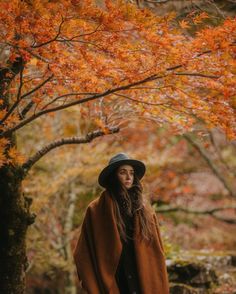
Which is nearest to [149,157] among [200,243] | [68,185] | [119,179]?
[68,185]

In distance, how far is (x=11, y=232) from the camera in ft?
17.3

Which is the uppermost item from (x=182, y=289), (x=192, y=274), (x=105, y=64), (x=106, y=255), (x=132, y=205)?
(x=105, y=64)

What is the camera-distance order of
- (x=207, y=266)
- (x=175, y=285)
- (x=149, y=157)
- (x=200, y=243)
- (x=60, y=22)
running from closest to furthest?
(x=60, y=22) → (x=175, y=285) → (x=207, y=266) → (x=149, y=157) → (x=200, y=243)

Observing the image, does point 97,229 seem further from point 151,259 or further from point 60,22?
point 60,22

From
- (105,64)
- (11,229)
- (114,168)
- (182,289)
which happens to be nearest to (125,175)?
(114,168)

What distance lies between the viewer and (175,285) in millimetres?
6539

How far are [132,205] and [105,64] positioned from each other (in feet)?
4.29

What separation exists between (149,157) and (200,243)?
209 inches

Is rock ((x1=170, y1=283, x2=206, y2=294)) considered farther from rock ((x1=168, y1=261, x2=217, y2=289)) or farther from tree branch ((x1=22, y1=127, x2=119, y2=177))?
tree branch ((x1=22, y1=127, x2=119, y2=177))

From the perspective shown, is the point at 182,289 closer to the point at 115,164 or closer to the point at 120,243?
the point at 120,243

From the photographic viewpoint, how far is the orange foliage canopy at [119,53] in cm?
365

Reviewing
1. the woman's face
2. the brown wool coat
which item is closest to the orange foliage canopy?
the woman's face

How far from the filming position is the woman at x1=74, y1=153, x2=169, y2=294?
13.7 feet

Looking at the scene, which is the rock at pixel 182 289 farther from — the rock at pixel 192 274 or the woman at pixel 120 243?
the woman at pixel 120 243
